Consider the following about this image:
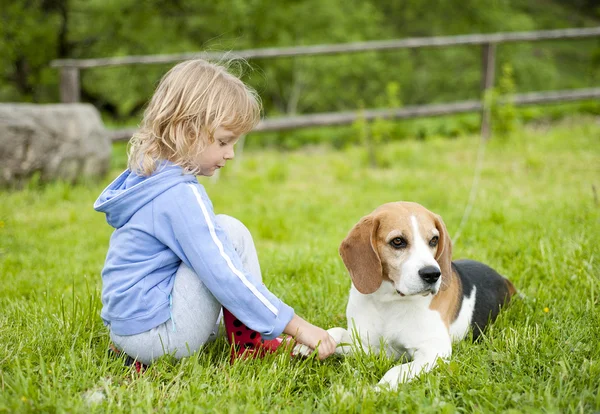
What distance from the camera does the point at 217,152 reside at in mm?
3119

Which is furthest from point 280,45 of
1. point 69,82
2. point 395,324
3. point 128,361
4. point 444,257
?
point 128,361

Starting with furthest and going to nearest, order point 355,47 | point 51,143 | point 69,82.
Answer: point 355,47, point 69,82, point 51,143

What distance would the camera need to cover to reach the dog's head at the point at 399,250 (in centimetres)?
301

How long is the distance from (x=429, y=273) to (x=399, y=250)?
0.81 ft

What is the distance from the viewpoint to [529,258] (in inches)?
176

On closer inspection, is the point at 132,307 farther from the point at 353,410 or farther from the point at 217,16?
the point at 217,16

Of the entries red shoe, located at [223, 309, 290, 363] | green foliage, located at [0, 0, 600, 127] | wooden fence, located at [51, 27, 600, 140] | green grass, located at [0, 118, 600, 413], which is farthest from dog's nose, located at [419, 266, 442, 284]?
green foliage, located at [0, 0, 600, 127]

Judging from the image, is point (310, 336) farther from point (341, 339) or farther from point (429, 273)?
point (429, 273)

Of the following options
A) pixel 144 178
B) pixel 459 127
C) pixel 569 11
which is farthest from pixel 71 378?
pixel 569 11

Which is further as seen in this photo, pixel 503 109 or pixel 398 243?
pixel 503 109

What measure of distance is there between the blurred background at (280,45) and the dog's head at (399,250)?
1032 cm

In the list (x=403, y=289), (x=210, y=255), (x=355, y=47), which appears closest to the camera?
(x=210, y=255)

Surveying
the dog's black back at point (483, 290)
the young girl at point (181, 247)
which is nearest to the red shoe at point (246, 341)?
the young girl at point (181, 247)

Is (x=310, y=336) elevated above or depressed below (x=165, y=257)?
below
